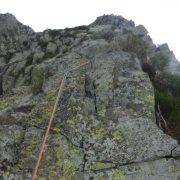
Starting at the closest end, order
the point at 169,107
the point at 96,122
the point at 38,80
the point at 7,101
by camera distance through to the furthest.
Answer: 1. the point at 96,122
2. the point at 169,107
3. the point at 7,101
4. the point at 38,80

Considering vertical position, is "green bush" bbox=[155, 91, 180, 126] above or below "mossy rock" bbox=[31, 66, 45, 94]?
below

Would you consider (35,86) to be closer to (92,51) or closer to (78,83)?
(78,83)

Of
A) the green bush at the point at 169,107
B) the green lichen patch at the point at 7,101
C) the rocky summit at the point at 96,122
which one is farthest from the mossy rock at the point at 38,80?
the green bush at the point at 169,107

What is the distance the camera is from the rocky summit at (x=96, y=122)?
9328mm

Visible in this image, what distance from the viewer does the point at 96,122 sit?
416 inches

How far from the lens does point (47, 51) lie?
26.2m

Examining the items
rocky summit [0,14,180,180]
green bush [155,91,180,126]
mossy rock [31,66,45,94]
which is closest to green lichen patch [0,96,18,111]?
rocky summit [0,14,180,180]

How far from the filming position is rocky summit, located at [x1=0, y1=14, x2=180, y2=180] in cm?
933

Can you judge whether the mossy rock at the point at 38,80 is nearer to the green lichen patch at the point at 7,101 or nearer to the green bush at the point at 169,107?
the green lichen patch at the point at 7,101

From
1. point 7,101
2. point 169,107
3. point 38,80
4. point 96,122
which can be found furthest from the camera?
point 38,80

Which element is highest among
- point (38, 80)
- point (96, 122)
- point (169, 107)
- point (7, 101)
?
point (38, 80)

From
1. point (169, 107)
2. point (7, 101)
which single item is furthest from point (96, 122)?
point (7, 101)

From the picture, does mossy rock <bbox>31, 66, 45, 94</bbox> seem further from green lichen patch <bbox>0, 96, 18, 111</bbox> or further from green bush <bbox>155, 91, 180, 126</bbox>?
green bush <bbox>155, 91, 180, 126</bbox>

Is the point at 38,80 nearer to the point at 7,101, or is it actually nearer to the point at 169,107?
the point at 7,101
